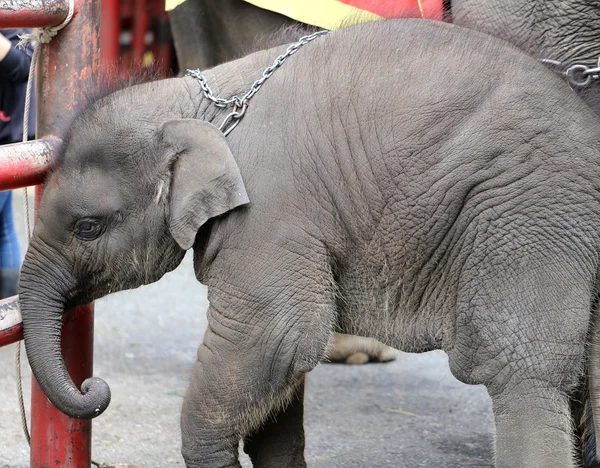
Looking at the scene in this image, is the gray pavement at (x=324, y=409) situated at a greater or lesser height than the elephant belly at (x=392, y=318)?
lesser

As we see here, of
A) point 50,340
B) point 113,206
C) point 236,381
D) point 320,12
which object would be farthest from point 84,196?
point 320,12

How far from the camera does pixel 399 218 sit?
3.22 metres

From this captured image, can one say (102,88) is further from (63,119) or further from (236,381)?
(236,381)

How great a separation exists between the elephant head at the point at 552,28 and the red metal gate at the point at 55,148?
49.5 inches

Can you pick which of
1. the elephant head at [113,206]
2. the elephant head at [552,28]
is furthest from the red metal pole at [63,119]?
the elephant head at [552,28]

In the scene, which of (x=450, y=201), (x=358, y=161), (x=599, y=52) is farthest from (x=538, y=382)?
(x=599, y=52)

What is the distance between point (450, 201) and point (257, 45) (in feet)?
3.28

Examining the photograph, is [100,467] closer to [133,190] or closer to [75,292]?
[75,292]

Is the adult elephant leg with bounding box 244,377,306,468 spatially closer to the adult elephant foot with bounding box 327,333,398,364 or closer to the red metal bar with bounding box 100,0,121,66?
the adult elephant foot with bounding box 327,333,398,364

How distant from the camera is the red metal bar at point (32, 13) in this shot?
321cm

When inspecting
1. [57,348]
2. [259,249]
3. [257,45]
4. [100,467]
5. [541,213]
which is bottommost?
[100,467]

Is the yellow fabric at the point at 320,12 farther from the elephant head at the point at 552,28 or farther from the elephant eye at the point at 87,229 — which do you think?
the elephant eye at the point at 87,229

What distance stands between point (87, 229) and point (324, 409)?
183 centimetres

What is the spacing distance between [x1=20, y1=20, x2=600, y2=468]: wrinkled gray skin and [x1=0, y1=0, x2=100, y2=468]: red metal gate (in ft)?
0.29
